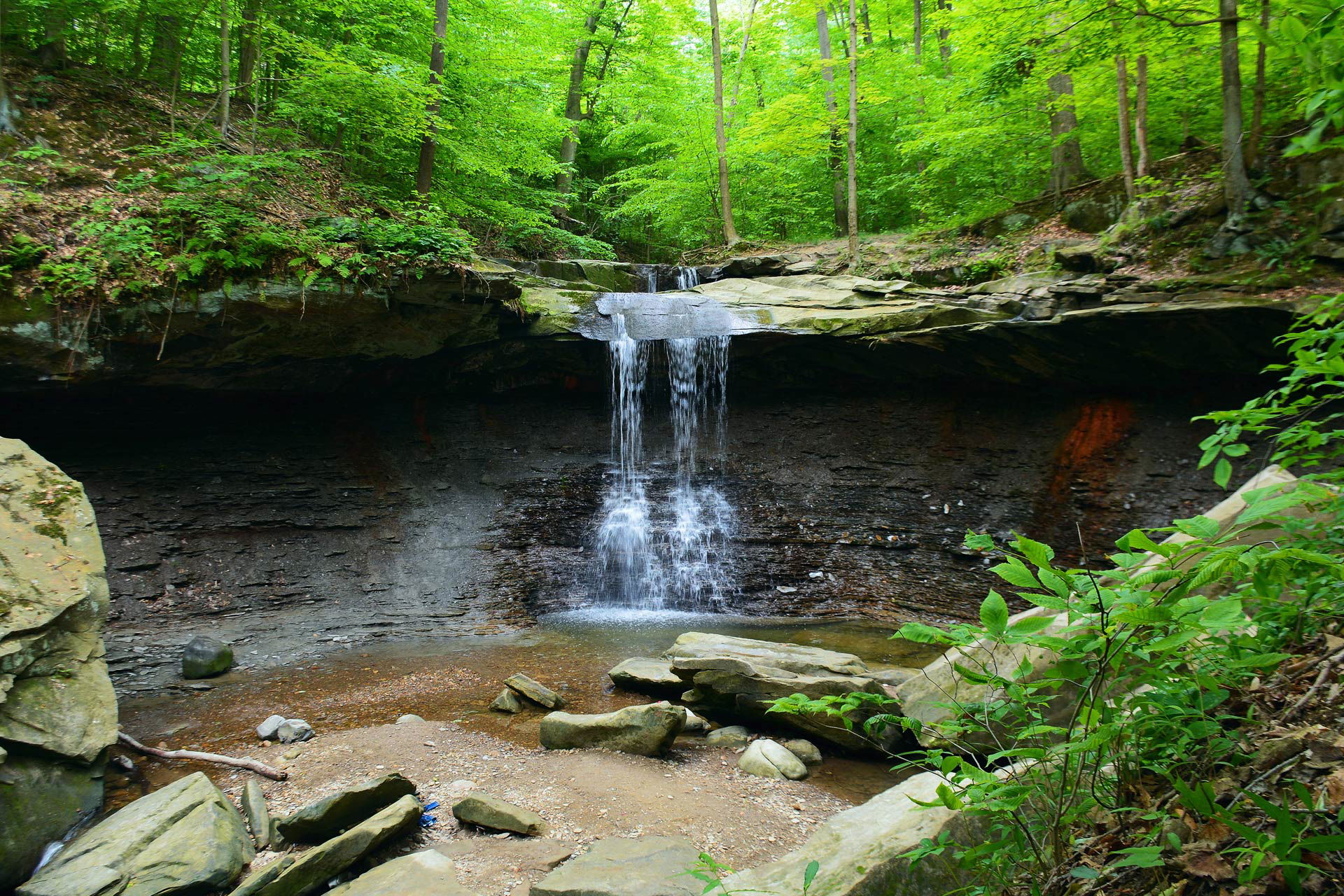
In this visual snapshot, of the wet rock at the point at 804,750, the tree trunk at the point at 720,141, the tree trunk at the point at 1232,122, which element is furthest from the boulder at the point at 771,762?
the tree trunk at the point at 720,141

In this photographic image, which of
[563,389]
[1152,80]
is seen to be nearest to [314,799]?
[563,389]

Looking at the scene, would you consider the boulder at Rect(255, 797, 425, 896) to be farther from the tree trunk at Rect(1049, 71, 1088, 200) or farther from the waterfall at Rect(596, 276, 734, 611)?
the tree trunk at Rect(1049, 71, 1088, 200)

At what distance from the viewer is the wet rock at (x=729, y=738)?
14.7 ft

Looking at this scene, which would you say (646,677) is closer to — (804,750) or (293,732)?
(804,750)

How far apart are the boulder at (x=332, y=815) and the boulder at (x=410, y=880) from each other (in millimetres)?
440

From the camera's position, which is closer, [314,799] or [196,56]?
[314,799]

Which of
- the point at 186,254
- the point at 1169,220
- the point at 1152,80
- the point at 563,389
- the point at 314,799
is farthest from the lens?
the point at 563,389

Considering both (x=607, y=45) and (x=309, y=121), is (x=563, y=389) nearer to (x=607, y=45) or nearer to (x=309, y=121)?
(x=309, y=121)

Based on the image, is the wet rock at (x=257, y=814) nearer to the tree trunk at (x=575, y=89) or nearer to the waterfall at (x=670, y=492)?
the waterfall at (x=670, y=492)

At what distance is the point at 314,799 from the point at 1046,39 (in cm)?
1015

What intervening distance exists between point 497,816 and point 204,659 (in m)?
4.40

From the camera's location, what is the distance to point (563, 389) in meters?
10.0

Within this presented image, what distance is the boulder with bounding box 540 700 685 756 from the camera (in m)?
4.18

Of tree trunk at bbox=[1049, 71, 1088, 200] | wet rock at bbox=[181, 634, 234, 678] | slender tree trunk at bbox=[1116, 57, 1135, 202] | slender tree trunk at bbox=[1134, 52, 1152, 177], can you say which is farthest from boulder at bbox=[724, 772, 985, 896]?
tree trunk at bbox=[1049, 71, 1088, 200]
